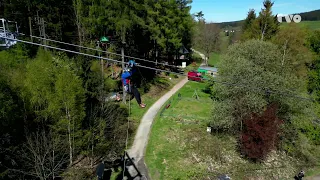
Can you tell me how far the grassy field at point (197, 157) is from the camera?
20.6 meters

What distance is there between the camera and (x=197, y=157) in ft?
73.7

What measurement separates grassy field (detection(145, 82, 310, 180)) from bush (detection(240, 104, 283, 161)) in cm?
151

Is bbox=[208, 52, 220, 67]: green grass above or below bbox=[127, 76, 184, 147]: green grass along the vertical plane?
above

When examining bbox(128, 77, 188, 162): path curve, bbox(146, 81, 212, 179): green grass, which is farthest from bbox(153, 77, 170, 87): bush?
bbox(146, 81, 212, 179): green grass

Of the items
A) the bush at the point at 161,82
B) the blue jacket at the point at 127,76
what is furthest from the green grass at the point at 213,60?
the blue jacket at the point at 127,76

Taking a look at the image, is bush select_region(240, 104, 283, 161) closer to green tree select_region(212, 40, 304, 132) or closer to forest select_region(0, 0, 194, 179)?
green tree select_region(212, 40, 304, 132)

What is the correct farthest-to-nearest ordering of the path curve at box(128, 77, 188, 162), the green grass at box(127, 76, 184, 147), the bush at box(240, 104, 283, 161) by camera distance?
the green grass at box(127, 76, 184, 147)
the path curve at box(128, 77, 188, 162)
the bush at box(240, 104, 283, 161)

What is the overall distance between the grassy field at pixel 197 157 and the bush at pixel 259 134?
4.96 ft

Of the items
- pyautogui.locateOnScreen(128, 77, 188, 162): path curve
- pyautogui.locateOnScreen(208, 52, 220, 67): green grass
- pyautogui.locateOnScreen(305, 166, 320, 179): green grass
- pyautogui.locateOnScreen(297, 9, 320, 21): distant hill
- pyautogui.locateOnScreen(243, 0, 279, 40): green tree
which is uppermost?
pyautogui.locateOnScreen(297, 9, 320, 21): distant hill

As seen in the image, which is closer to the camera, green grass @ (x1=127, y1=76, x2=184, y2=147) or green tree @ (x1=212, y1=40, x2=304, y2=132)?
green tree @ (x1=212, y1=40, x2=304, y2=132)

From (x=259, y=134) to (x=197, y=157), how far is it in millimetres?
5768

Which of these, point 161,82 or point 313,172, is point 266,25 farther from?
point 313,172

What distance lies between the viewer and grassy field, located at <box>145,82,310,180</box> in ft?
67.7

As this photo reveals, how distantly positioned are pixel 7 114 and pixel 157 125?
14.7m
